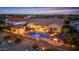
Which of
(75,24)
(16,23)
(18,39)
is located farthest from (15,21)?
(75,24)

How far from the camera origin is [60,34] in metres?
1.96

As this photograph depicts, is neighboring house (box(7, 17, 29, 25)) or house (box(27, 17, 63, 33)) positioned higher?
neighboring house (box(7, 17, 29, 25))

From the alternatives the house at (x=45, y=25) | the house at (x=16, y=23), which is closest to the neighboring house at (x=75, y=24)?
the house at (x=45, y=25)

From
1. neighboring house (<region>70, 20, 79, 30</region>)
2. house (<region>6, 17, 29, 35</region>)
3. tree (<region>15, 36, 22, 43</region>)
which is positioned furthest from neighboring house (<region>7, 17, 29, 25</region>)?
neighboring house (<region>70, 20, 79, 30</region>)

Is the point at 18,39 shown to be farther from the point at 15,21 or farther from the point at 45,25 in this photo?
the point at 45,25

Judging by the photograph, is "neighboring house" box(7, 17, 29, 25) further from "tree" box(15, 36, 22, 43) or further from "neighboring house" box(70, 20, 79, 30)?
"neighboring house" box(70, 20, 79, 30)

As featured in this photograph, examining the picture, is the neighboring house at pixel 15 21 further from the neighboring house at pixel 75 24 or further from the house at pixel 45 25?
the neighboring house at pixel 75 24

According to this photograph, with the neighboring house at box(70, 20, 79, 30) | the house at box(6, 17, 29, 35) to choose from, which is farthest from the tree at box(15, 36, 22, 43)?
the neighboring house at box(70, 20, 79, 30)

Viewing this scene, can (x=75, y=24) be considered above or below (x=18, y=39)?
above

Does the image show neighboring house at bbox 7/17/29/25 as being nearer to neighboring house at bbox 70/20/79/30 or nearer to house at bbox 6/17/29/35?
house at bbox 6/17/29/35

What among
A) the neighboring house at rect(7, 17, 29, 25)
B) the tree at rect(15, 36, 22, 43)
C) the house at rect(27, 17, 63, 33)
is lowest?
the tree at rect(15, 36, 22, 43)

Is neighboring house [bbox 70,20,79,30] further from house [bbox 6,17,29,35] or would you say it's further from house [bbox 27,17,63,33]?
house [bbox 6,17,29,35]

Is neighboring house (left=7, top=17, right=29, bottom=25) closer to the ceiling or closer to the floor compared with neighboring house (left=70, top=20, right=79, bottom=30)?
closer to the ceiling
